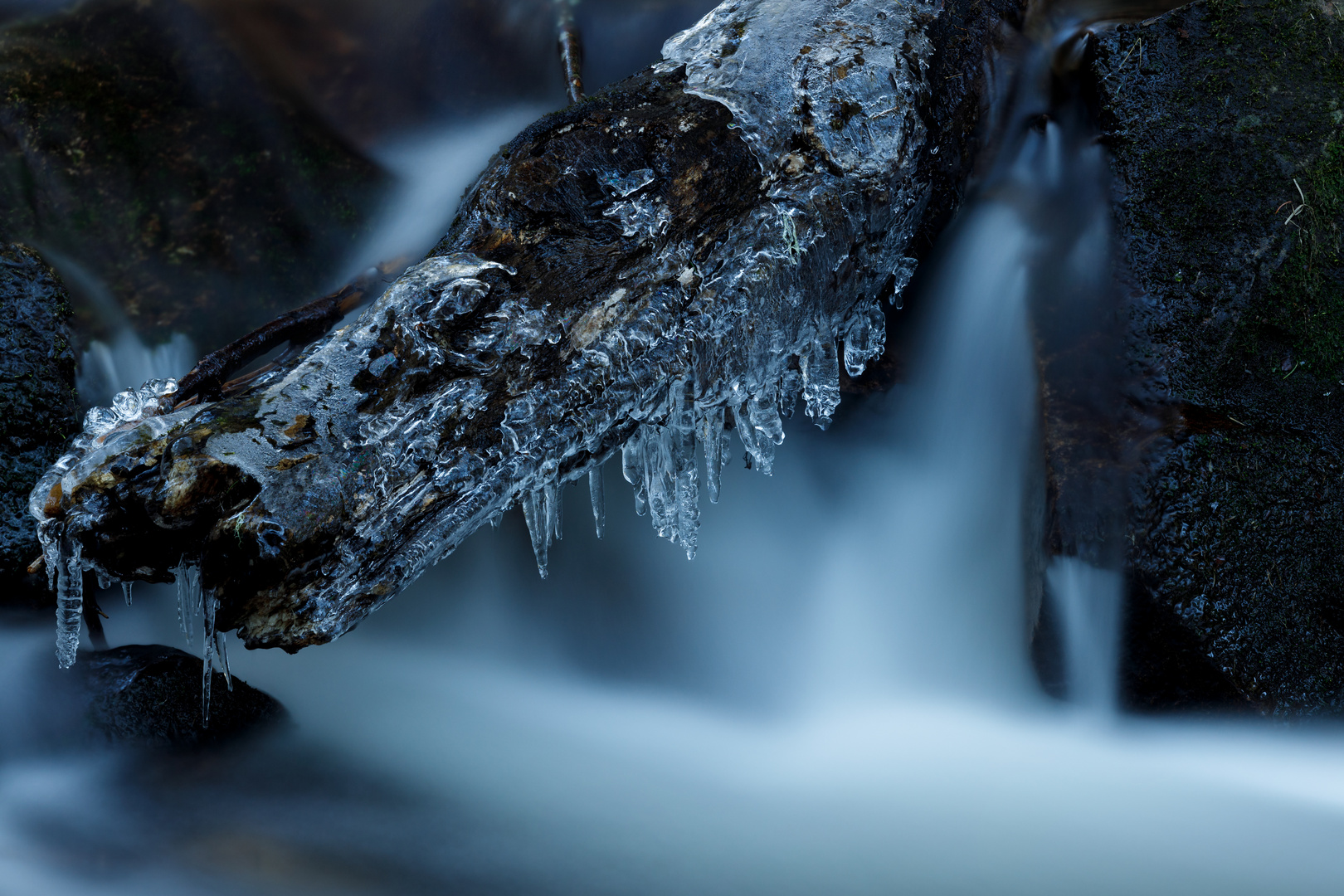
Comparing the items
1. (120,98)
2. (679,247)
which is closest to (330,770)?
(679,247)

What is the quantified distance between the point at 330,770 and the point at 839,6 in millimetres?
3298

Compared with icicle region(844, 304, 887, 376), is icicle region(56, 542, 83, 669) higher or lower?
lower

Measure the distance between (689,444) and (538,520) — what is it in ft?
1.78

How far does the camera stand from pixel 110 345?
4.00 meters

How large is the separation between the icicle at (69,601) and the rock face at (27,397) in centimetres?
125

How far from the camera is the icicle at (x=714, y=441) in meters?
2.87

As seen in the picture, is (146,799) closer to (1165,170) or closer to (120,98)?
(120,98)

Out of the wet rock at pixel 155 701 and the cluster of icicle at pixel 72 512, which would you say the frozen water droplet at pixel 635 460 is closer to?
the cluster of icicle at pixel 72 512

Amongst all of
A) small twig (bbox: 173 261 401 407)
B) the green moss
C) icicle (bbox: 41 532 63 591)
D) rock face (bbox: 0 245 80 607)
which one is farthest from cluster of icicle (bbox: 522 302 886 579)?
rock face (bbox: 0 245 80 607)

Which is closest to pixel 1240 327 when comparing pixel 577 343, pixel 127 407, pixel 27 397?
pixel 577 343

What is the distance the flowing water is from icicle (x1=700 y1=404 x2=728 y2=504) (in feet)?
3.41

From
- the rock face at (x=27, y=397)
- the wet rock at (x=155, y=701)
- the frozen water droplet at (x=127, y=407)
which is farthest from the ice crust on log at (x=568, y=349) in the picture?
the rock face at (x=27, y=397)

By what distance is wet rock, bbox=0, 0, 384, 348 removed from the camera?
4250 millimetres

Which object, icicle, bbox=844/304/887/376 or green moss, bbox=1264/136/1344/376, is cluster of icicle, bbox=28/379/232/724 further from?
green moss, bbox=1264/136/1344/376
